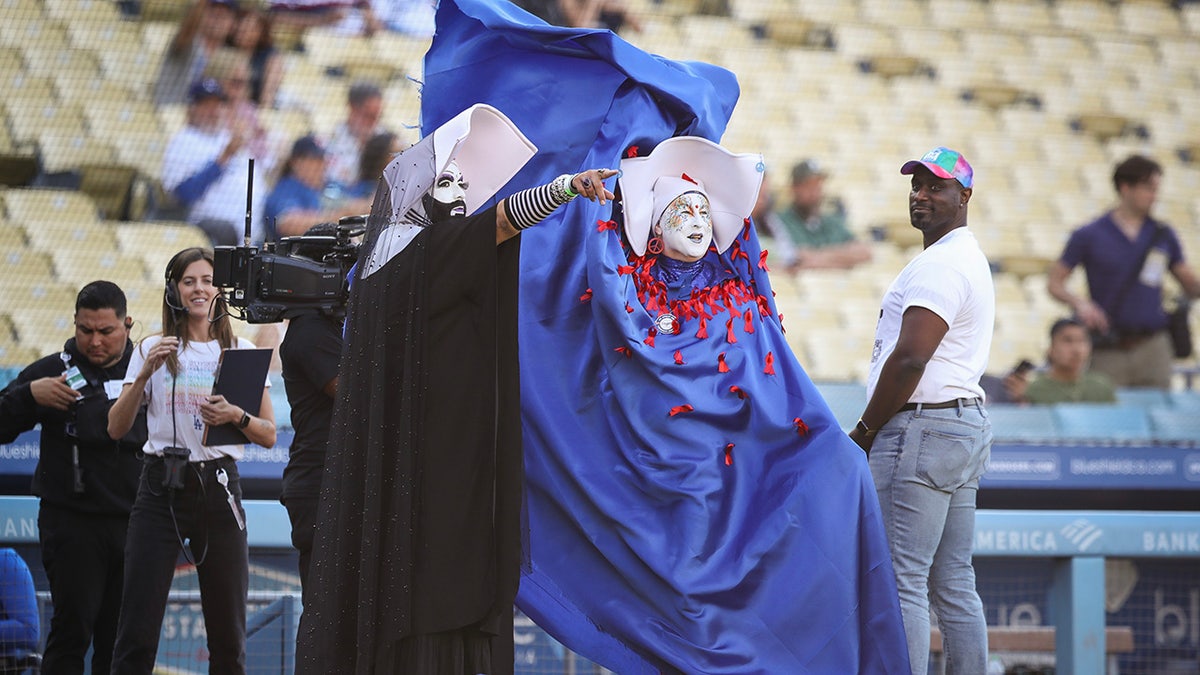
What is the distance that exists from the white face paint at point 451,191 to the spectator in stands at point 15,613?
2.53 m

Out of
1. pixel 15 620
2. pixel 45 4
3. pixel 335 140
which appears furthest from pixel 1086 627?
pixel 45 4

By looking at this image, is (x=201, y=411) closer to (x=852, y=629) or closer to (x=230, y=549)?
(x=230, y=549)

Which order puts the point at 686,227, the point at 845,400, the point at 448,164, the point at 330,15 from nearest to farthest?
the point at 448,164
the point at 686,227
the point at 845,400
the point at 330,15

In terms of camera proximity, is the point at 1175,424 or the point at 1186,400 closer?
the point at 1175,424

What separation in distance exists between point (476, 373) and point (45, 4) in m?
5.40

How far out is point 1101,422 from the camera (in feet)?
22.7

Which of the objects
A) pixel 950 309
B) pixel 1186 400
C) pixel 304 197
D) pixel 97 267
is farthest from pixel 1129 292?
pixel 97 267

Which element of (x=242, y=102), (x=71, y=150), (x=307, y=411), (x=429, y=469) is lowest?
(x=429, y=469)

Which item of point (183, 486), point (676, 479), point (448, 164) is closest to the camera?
point (448, 164)

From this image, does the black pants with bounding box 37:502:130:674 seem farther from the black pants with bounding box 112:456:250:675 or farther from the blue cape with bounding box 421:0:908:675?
the blue cape with bounding box 421:0:908:675

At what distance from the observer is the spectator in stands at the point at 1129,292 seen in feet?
25.2

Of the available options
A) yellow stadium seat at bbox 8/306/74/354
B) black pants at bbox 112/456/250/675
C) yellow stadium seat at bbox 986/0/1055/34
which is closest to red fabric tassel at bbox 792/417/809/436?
black pants at bbox 112/456/250/675

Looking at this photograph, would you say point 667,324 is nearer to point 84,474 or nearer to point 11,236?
point 84,474

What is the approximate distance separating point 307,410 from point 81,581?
1.11m
